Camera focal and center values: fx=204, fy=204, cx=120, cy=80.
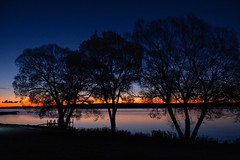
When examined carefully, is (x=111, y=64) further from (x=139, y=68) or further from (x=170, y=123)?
(x=170, y=123)

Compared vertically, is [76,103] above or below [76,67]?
below

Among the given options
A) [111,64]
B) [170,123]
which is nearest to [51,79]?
[111,64]

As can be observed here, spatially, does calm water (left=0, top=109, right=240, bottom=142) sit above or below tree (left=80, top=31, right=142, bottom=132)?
below

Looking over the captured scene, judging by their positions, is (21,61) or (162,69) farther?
(21,61)

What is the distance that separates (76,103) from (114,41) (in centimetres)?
1084

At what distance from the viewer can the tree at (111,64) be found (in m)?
23.4

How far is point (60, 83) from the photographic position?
89.8ft

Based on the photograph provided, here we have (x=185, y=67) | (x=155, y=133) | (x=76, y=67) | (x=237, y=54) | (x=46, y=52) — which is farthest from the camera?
(x=46, y=52)

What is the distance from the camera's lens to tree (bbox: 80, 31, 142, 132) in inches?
922

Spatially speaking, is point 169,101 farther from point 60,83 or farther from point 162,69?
point 60,83

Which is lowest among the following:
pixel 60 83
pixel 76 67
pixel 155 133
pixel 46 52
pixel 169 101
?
pixel 155 133

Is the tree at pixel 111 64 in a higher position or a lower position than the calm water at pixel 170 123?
higher

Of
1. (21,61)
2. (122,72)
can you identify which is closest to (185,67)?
(122,72)

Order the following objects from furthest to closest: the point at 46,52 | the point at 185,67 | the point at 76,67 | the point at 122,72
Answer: the point at 46,52 < the point at 76,67 < the point at 122,72 < the point at 185,67
